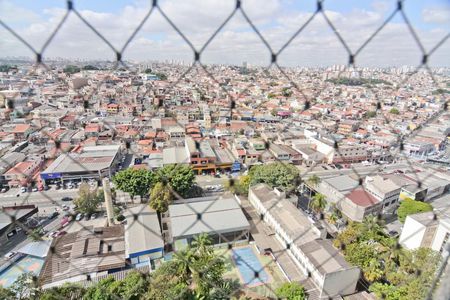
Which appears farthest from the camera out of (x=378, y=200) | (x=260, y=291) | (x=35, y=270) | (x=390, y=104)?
(x=390, y=104)

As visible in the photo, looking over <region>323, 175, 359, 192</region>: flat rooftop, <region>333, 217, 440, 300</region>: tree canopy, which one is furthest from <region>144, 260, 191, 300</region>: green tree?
<region>323, 175, 359, 192</region>: flat rooftop

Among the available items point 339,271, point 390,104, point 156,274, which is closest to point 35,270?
point 156,274

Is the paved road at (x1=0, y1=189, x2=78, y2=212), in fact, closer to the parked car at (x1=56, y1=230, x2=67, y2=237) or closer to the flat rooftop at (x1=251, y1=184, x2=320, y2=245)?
the parked car at (x1=56, y1=230, x2=67, y2=237)

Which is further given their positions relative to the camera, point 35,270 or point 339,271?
point 35,270

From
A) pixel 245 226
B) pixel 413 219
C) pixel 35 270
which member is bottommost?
pixel 35 270

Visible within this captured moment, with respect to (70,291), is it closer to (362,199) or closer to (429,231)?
(429,231)

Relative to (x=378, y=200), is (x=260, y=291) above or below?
below

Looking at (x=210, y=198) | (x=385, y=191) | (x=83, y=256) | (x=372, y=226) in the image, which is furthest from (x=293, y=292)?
(x=385, y=191)

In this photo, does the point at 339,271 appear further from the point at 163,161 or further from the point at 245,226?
the point at 163,161
